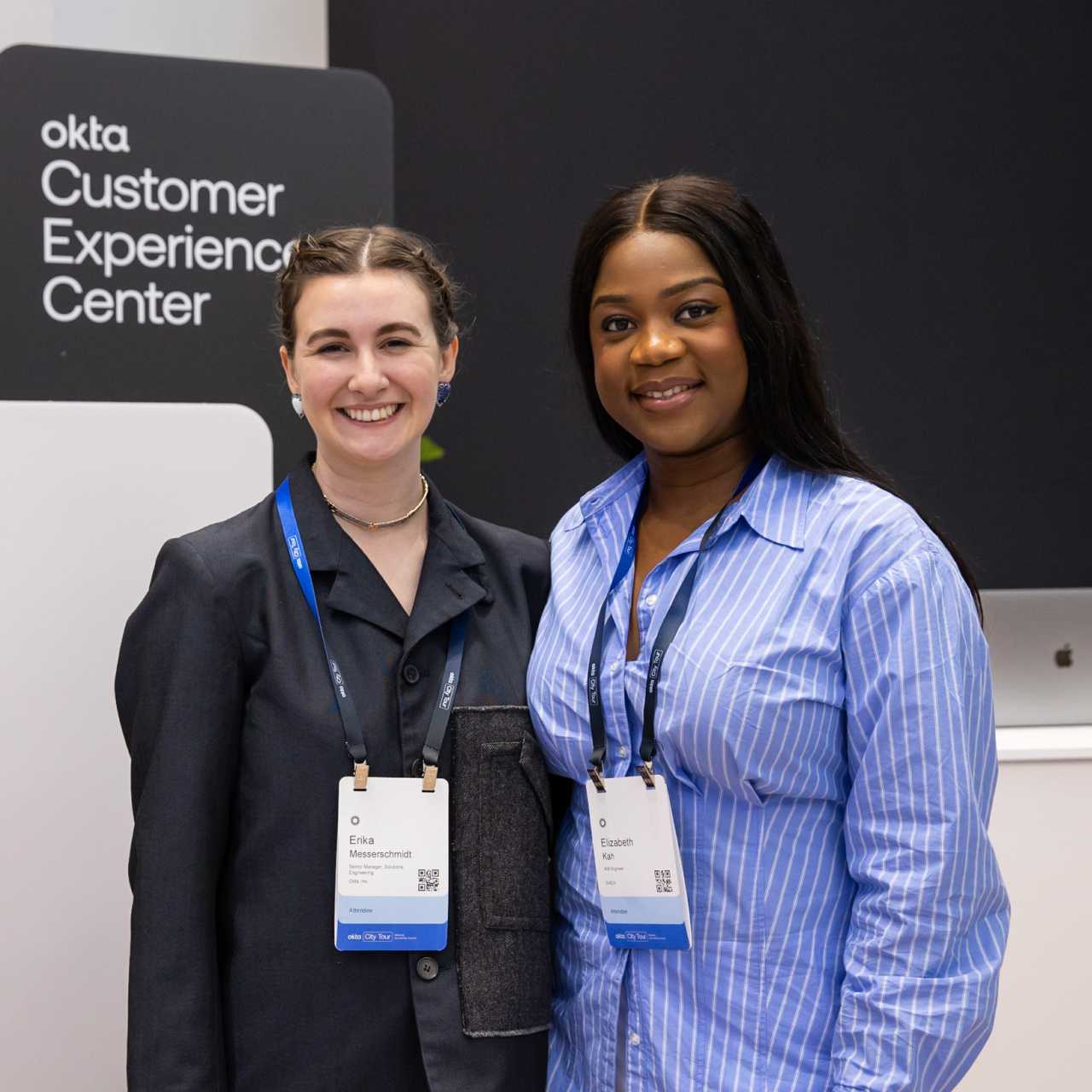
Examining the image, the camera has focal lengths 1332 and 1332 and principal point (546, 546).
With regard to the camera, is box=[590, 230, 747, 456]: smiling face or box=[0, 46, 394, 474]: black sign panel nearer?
box=[590, 230, 747, 456]: smiling face

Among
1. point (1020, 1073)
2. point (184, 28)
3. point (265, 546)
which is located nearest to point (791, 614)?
point (265, 546)

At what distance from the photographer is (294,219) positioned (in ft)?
7.18

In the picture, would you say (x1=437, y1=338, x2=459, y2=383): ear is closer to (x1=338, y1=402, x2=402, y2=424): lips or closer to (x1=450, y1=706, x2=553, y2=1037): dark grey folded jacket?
(x1=338, y1=402, x2=402, y2=424): lips

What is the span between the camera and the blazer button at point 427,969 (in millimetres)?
1652

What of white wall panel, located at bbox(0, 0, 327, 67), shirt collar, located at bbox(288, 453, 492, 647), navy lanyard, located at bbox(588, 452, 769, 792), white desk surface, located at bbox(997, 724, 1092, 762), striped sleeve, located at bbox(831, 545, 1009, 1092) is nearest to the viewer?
striped sleeve, located at bbox(831, 545, 1009, 1092)

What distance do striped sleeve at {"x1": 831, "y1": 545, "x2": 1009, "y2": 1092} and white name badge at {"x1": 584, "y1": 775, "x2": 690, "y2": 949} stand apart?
21 centimetres

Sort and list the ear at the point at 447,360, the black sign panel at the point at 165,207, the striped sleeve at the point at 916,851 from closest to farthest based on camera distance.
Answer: the striped sleeve at the point at 916,851
the ear at the point at 447,360
the black sign panel at the point at 165,207

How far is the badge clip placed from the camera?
165 centimetres

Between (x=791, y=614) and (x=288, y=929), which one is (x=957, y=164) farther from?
(x=288, y=929)

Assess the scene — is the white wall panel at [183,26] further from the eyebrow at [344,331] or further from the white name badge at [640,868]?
the white name badge at [640,868]

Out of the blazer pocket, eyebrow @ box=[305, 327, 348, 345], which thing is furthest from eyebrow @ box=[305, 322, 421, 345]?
the blazer pocket

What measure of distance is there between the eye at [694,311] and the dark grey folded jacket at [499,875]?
21.8 inches

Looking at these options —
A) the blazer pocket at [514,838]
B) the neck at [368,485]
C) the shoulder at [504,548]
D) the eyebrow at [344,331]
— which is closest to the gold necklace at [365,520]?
the neck at [368,485]

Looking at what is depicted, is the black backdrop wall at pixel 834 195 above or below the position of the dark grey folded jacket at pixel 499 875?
above
